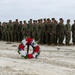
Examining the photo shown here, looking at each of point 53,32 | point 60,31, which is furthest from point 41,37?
point 60,31

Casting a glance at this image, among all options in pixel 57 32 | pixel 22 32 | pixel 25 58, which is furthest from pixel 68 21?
pixel 25 58

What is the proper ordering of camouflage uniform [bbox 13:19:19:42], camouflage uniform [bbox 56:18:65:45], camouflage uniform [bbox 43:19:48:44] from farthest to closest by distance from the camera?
1. camouflage uniform [bbox 13:19:19:42]
2. camouflage uniform [bbox 43:19:48:44]
3. camouflage uniform [bbox 56:18:65:45]

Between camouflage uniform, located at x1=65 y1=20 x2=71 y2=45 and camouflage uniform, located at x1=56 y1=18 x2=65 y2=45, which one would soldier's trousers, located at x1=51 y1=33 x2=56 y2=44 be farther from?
camouflage uniform, located at x1=65 y1=20 x2=71 y2=45

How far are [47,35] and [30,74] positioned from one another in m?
17.0

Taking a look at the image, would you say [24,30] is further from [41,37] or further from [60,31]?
[60,31]

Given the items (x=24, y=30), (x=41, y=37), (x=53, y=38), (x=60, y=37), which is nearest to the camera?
(x=60, y=37)

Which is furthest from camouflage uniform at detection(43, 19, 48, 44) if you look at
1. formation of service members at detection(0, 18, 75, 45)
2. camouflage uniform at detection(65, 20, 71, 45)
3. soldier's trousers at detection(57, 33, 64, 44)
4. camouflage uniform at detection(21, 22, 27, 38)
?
camouflage uniform at detection(21, 22, 27, 38)

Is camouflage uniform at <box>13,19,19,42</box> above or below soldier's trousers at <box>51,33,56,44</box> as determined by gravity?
above

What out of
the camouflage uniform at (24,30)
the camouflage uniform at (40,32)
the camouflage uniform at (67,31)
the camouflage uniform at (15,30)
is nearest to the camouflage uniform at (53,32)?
the camouflage uniform at (67,31)

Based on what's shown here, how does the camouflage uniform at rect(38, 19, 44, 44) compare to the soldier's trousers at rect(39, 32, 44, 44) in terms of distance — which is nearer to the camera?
the camouflage uniform at rect(38, 19, 44, 44)

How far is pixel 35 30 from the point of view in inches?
1176

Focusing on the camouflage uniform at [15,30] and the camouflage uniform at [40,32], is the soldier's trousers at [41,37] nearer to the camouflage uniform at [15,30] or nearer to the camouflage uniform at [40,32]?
the camouflage uniform at [40,32]

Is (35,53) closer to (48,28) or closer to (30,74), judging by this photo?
(30,74)

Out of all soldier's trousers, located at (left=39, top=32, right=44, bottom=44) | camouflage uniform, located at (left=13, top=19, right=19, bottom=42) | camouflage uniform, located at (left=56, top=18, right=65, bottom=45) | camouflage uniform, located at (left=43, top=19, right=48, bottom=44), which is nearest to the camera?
camouflage uniform, located at (left=56, top=18, right=65, bottom=45)
